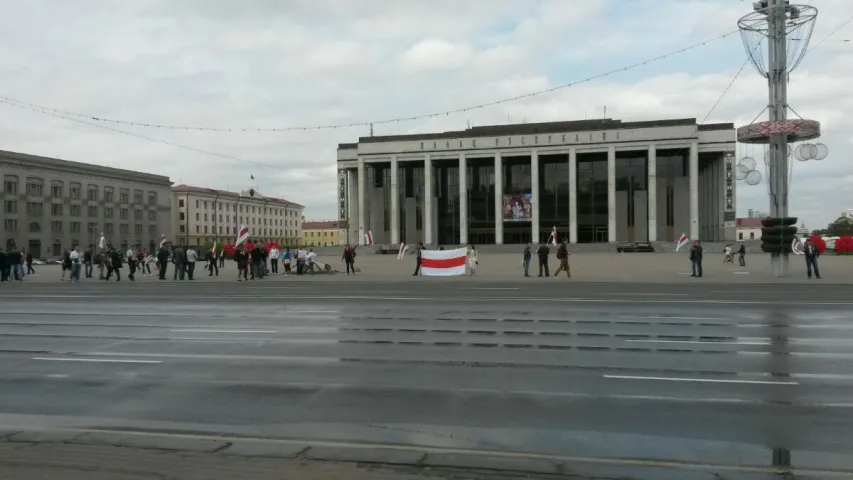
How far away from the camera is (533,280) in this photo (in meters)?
29.9

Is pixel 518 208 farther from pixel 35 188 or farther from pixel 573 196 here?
pixel 35 188

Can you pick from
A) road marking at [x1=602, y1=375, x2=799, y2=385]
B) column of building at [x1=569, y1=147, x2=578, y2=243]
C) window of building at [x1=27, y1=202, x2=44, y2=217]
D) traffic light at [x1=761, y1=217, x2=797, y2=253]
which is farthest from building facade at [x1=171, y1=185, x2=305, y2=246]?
road marking at [x1=602, y1=375, x2=799, y2=385]

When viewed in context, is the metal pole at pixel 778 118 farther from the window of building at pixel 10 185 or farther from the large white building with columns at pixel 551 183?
the window of building at pixel 10 185

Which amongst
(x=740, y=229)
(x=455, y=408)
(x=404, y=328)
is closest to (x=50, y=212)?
(x=404, y=328)

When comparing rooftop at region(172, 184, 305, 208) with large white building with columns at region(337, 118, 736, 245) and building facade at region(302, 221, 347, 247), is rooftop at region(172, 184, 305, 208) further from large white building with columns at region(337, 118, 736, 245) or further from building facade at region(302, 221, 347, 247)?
large white building with columns at region(337, 118, 736, 245)

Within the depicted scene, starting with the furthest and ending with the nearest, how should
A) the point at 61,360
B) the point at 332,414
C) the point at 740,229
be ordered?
the point at 740,229 < the point at 61,360 < the point at 332,414

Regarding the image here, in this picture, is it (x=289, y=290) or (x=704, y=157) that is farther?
(x=704, y=157)

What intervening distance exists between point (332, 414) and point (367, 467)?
186cm

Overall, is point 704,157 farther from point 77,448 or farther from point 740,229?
point 740,229

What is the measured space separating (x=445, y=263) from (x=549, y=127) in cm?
4980

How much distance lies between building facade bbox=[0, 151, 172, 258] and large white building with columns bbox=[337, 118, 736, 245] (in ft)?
124

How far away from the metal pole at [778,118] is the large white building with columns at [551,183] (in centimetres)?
4707

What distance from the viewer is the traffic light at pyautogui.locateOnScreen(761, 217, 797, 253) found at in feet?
95.7

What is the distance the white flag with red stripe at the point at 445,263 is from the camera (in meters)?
34.1
